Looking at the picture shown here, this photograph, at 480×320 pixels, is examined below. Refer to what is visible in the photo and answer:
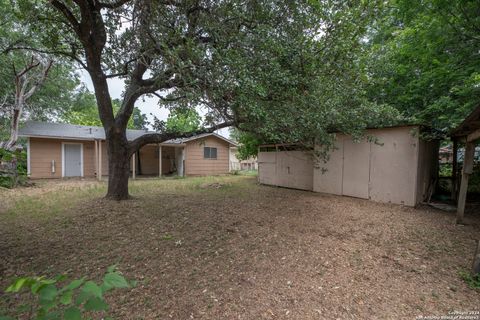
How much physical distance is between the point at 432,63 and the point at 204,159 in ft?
39.1

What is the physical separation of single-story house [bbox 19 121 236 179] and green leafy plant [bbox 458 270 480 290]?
328 inches

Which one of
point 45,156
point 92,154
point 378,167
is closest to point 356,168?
point 378,167

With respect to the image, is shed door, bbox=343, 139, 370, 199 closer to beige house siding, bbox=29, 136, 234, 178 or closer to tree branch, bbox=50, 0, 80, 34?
beige house siding, bbox=29, 136, 234, 178

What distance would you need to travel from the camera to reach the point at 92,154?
12438mm

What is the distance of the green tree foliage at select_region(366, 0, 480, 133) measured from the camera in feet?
17.0

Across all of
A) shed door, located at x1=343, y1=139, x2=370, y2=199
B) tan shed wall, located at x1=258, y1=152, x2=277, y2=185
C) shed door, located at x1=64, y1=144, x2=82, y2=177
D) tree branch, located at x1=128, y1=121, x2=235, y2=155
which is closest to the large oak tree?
tree branch, located at x1=128, y1=121, x2=235, y2=155

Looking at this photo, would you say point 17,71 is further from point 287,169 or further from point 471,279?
point 471,279

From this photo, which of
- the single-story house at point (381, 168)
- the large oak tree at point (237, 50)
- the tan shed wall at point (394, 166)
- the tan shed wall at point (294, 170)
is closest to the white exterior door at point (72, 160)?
the large oak tree at point (237, 50)

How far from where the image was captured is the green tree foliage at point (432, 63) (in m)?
5.20

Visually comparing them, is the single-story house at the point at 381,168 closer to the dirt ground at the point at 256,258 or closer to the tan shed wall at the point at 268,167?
the dirt ground at the point at 256,258

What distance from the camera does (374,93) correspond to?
318 inches

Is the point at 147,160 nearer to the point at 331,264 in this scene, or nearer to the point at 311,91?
the point at 311,91

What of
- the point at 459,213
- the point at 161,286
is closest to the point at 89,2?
the point at 161,286

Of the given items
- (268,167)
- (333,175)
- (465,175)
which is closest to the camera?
(465,175)
